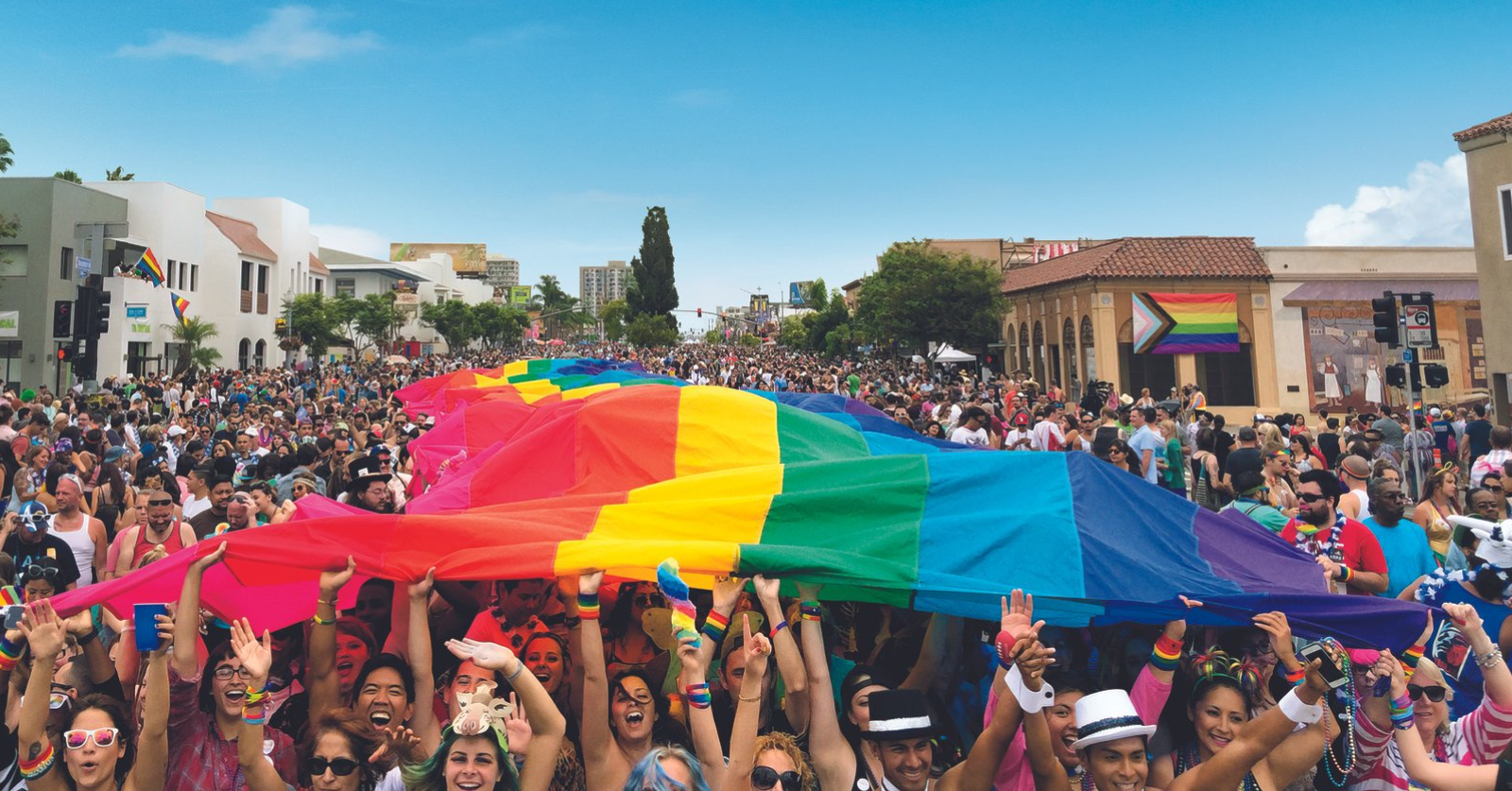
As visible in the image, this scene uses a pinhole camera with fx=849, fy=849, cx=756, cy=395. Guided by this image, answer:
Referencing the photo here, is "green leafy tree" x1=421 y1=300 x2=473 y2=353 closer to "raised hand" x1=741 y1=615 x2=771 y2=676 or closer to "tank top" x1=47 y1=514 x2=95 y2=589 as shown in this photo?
"tank top" x1=47 y1=514 x2=95 y2=589

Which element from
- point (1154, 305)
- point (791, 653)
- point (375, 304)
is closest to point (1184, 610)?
point (791, 653)

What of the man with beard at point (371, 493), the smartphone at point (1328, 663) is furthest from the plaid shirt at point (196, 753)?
the smartphone at point (1328, 663)

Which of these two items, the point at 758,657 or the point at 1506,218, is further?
the point at 1506,218

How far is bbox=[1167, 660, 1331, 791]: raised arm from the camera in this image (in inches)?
122

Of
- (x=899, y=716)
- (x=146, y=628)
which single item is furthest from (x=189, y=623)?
(x=899, y=716)

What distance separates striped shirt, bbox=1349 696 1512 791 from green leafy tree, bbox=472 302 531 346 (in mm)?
77882

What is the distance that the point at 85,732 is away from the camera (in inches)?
126

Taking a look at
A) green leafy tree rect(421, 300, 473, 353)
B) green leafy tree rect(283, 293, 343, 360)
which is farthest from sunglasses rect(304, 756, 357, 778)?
green leafy tree rect(421, 300, 473, 353)

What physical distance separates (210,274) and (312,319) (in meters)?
6.17

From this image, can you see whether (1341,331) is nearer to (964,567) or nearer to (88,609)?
(964,567)

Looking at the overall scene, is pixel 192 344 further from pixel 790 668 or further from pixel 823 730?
pixel 823 730

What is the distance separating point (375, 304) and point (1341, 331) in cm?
5451

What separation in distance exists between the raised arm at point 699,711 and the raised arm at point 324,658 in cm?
175

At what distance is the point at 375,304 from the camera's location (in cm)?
5772
